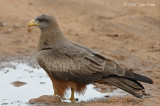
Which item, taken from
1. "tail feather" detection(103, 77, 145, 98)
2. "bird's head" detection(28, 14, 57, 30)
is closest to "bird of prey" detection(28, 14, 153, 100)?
"tail feather" detection(103, 77, 145, 98)

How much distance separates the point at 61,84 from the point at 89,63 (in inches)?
27.3

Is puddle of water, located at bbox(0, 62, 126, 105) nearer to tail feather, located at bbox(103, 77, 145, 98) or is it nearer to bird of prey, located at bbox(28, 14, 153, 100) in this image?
bird of prey, located at bbox(28, 14, 153, 100)

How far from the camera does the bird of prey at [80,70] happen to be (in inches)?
279

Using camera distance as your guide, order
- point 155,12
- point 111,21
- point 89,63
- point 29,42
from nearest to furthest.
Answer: point 89,63 < point 29,42 < point 111,21 < point 155,12

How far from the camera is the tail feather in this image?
695 centimetres

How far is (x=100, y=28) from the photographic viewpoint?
13172 millimetres

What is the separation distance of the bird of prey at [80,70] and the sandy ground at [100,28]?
65.0 inches

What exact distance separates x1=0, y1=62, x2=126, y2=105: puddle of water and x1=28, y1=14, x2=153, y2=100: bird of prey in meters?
0.35

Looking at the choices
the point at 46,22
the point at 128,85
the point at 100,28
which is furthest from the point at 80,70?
the point at 100,28

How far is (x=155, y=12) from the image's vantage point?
14680mm

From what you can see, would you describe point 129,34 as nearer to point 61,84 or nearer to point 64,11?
point 64,11

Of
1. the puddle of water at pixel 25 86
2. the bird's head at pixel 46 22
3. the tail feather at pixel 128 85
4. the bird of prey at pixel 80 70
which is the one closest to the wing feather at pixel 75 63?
the bird of prey at pixel 80 70

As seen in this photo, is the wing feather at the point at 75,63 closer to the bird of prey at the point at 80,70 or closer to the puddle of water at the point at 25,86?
the bird of prey at the point at 80,70

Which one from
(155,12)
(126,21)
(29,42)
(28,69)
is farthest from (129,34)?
(28,69)
